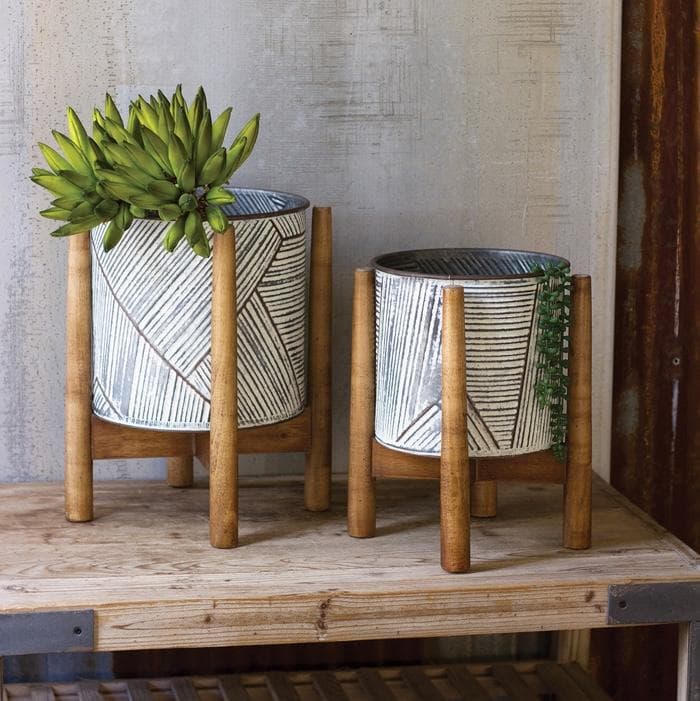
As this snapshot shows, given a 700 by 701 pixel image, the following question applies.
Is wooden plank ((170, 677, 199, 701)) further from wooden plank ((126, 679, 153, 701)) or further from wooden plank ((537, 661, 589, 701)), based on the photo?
wooden plank ((537, 661, 589, 701))

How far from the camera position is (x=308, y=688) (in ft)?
4.65

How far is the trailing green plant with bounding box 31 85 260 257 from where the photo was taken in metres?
1.02

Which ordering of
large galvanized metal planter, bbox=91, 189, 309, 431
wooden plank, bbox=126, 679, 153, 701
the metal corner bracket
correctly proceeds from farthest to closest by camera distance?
wooden plank, bbox=126, 679, 153, 701 < large galvanized metal planter, bbox=91, 189, 309, 431 < the metal corner bracket

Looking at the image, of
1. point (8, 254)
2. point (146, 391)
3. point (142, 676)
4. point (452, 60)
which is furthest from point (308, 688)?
point (452, 60)

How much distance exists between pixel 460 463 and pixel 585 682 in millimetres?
500

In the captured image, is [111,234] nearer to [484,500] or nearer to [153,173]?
[153,173]

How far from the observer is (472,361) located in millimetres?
1065

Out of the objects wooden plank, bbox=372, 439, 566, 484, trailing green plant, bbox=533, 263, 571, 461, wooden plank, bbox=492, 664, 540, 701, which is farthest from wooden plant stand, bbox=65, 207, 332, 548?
wooden plank, bbox=492, 664, 540, 701

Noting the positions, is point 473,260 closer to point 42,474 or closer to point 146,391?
point 146,391

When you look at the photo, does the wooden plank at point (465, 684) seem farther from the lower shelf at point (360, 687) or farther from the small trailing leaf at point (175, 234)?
the small trailing leaf at point (175, 234)

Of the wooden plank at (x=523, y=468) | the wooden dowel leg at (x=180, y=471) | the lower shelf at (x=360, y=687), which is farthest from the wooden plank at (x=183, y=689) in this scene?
the wooden plank at (x=523, y=468)

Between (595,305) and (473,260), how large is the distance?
25 cm

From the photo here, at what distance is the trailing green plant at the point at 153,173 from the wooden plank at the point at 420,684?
0.61 meters

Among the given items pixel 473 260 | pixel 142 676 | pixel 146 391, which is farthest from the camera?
pixel 142 676
